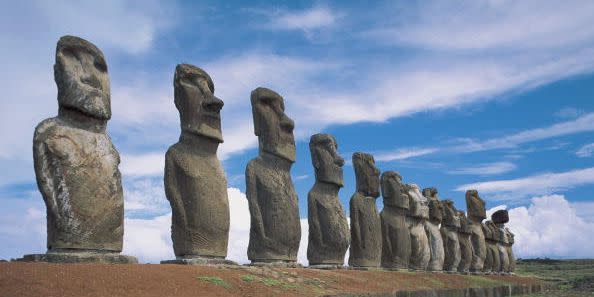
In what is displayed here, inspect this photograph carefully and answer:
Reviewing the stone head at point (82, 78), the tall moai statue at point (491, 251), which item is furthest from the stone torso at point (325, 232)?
the tall moai statue at point (491, 251)

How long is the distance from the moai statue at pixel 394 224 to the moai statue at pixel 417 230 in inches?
25.6

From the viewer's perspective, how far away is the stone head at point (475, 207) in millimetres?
28359

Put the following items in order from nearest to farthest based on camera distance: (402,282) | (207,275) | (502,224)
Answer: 1. (207,275)
2. (402,282)
3. (502,224)

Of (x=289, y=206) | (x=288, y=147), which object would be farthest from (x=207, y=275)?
(x=288, y=147)

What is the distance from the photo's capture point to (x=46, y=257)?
28.1 feet

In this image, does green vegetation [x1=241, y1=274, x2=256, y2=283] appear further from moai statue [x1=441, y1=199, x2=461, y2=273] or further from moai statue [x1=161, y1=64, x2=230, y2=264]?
moai statue [x1=441, y1=199, x2=461, y2=273]

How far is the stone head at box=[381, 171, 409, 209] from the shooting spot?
19859 mm

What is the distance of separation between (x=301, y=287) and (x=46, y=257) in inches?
168

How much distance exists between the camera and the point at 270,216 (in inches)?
533

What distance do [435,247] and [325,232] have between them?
8.17 m

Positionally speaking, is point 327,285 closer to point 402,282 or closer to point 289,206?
point 289,206

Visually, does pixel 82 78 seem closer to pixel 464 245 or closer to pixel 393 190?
pixel 393 190

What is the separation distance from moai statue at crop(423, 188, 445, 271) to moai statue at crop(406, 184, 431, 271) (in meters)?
0.82

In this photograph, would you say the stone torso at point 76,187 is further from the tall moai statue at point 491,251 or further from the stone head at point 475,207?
the tall moai statue at point 491,251
